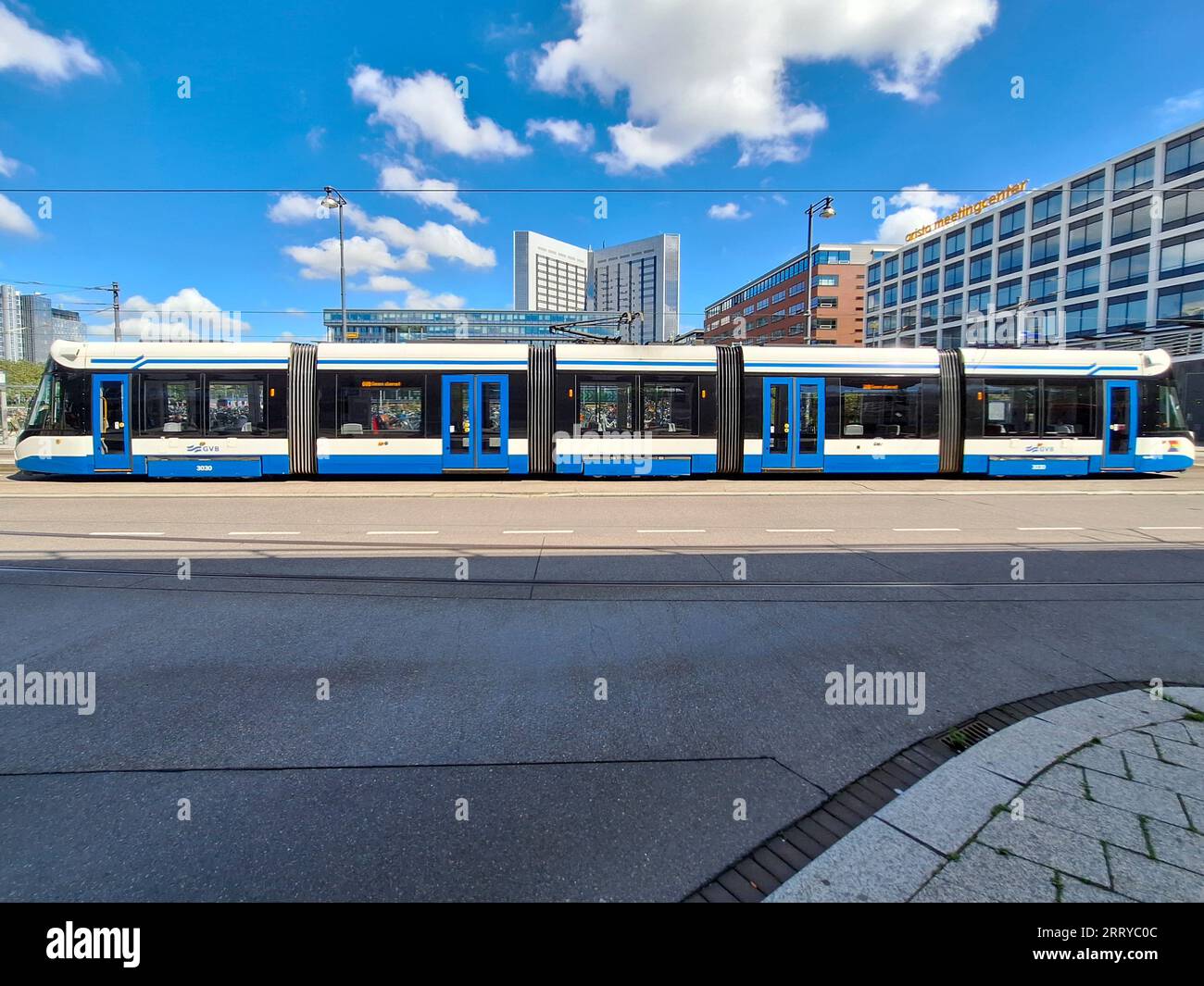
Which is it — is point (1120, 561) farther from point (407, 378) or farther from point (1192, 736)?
point (407, 378)

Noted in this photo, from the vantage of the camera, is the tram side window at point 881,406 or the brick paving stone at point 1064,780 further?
the tram side window at point 881,406

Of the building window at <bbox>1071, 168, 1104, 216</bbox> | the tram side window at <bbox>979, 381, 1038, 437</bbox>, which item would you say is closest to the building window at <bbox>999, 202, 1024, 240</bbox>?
the building window at <bbox>1071, 168, 1104, 216</bbox>

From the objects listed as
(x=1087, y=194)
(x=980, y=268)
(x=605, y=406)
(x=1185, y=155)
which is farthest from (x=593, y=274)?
(x=605, y=406)

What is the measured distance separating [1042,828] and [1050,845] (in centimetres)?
11

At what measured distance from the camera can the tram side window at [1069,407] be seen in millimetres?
15203

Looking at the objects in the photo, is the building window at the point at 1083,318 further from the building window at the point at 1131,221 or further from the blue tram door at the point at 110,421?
the blue tram door at the point at 110,421

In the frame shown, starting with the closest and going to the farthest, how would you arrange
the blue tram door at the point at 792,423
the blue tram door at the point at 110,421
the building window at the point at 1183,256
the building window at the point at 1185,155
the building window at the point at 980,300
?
the blue tram door at the point at 110,421 → the blue tram door at the point at 792,423 → the building window at the point at 1185,155 → the building window at the point at 1183,256 → the building window at the point at 980,300

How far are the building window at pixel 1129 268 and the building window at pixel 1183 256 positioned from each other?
1346mm

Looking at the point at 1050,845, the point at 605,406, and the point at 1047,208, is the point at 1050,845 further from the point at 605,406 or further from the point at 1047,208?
the point at 1047,208

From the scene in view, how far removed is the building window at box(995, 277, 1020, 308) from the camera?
56.5 m

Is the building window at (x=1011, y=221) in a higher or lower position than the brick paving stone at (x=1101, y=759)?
higher

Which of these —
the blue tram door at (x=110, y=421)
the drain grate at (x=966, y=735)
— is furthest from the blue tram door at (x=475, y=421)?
the drain grate at (x=966, y=735)
